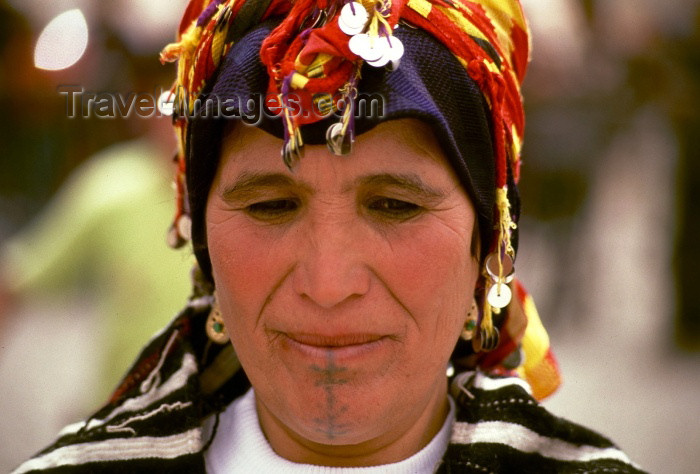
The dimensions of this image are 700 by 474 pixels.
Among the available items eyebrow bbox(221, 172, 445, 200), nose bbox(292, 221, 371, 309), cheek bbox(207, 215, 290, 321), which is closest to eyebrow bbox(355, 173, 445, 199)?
eyebrow bbox(221, 172, 445, 200)

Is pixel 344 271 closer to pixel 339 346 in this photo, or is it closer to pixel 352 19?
pixel 339 346

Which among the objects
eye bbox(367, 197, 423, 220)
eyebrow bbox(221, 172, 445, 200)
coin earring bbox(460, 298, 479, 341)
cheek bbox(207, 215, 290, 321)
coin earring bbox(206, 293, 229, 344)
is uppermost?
eyebrow bbox(221, 172, 445, 200)

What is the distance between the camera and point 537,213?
25.5 feet

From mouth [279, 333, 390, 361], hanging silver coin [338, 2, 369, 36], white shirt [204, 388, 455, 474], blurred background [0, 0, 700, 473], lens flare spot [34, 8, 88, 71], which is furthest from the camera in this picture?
lens flare spot [34, 8, 88, 71]

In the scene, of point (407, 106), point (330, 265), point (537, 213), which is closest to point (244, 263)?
point (330, 265)

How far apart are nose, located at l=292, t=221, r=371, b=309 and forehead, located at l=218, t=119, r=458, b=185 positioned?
129 mm

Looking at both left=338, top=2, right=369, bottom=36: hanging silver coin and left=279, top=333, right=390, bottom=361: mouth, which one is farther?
left=279, top=333, right=390, bottom=361: mouth

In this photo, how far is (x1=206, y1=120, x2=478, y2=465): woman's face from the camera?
1857 millimetres

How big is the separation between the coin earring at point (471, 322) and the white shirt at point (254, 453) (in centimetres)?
21

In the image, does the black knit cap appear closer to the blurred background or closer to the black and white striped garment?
the black and white striped garment

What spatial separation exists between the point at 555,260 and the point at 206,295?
5865 millimetres

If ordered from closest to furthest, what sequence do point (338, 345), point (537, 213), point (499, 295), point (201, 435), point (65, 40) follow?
point (338, 345)
point (499, 295)
point (201, 435)
point (65, 40)
point (537, 213)

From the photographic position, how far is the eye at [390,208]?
1913 mm

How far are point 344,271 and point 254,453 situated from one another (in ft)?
2.12
